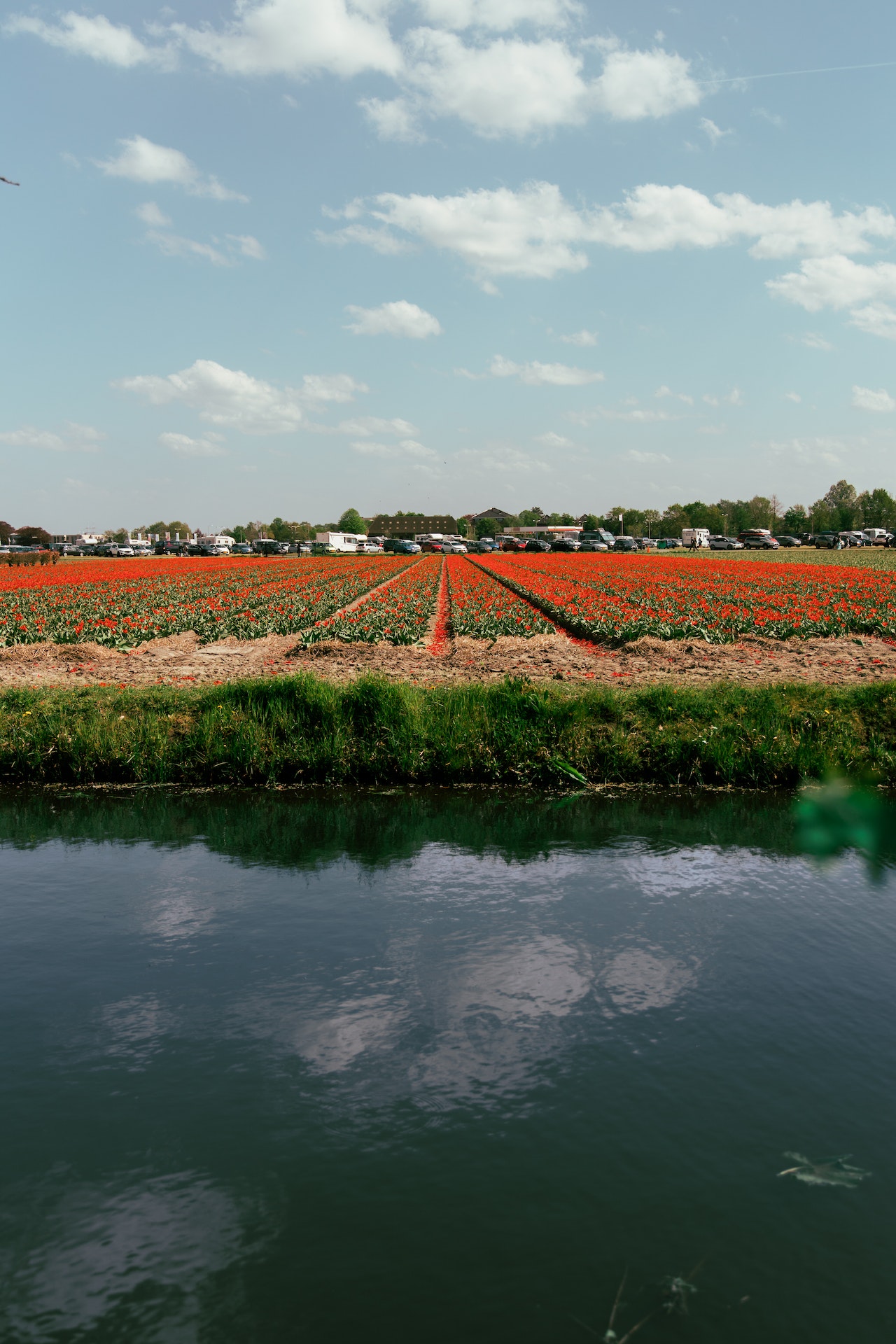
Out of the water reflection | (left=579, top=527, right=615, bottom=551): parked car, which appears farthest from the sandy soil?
(left=579, top=527, right=615, bottom=551): parked car

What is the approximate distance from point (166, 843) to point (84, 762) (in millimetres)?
3138

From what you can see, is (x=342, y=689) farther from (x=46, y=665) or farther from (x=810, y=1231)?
(x=810, y=1231)

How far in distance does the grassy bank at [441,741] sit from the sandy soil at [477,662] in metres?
3.05

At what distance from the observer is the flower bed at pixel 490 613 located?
23812 mm

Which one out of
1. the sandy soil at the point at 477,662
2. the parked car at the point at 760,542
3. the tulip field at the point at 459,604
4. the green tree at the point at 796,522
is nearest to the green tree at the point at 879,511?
the green tree at the point at 796,522

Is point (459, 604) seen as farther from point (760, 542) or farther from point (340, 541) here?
point (340, 541)

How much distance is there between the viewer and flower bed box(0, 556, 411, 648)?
24.9 m

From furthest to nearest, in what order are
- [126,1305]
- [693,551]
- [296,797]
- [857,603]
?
[693,551], [857,603], [296,797], [126,1305]

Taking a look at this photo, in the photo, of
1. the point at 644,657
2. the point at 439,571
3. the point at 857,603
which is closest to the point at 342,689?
the point at 644,657

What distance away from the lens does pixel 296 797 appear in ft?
42.8

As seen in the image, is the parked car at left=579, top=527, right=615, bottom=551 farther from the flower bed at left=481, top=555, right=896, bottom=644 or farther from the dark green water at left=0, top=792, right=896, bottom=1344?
the dark green water at left=0, top=792, right=896, bottom=1344

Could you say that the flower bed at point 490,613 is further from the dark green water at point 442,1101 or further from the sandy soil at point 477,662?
the dark green water at point 442,1101

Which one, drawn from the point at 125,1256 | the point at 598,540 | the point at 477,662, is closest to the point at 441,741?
the point at 477,662

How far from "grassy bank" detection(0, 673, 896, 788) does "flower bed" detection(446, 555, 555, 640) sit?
8.79 meters
